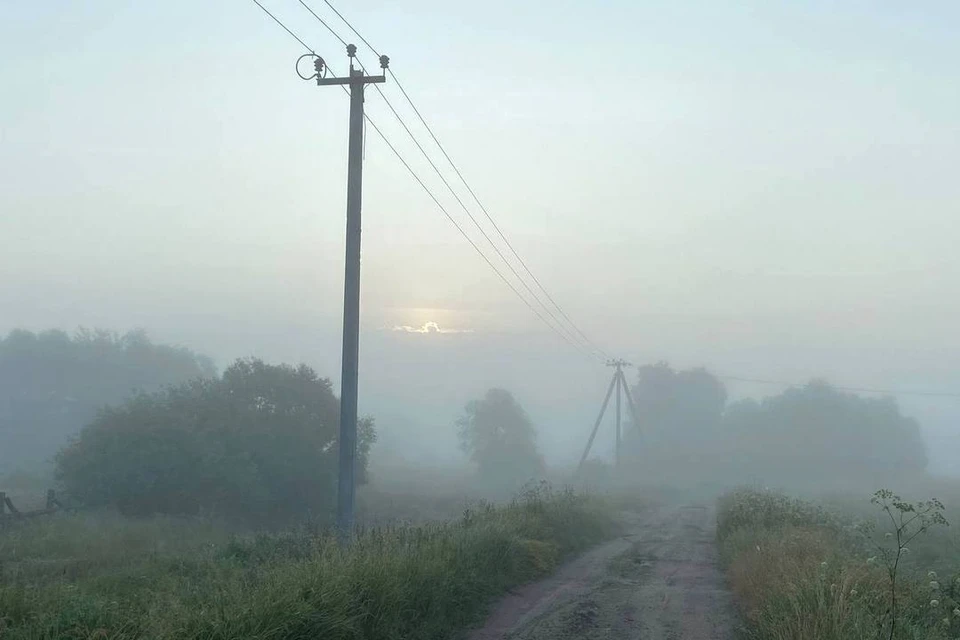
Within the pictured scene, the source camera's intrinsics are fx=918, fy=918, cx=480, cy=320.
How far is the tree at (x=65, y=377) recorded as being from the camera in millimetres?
80750

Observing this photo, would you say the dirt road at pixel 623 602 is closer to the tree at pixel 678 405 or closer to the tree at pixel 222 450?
the tree at pixel 222 450

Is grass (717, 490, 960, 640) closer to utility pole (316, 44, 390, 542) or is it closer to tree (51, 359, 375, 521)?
utility pole (316, 44, 390, 542)

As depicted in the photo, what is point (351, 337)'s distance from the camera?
16594 millimetres

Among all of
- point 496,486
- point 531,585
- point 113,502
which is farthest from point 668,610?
point 496,486

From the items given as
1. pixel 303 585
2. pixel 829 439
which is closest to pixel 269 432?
pixel 303 585

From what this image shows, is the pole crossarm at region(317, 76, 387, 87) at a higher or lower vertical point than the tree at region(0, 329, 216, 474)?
higher

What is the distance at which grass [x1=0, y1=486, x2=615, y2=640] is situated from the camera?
841cm

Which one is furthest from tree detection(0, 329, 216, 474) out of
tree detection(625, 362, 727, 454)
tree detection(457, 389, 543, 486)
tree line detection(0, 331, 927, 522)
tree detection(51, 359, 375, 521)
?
tree detection(625, 362, 727, 454)

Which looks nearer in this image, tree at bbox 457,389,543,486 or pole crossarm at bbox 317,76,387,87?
pole crossarm at bbox 317,76,387,87

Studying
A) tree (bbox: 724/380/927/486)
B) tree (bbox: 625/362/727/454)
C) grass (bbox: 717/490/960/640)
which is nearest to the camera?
grass (bbox: 717/490/960/640)

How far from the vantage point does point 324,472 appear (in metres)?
43.8

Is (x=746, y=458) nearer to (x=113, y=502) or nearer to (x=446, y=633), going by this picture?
(x=113, y=502)

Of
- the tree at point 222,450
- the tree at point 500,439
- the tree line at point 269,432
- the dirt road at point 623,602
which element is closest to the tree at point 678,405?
the tree line at point 269,432

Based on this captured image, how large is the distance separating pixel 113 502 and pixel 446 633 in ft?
101
